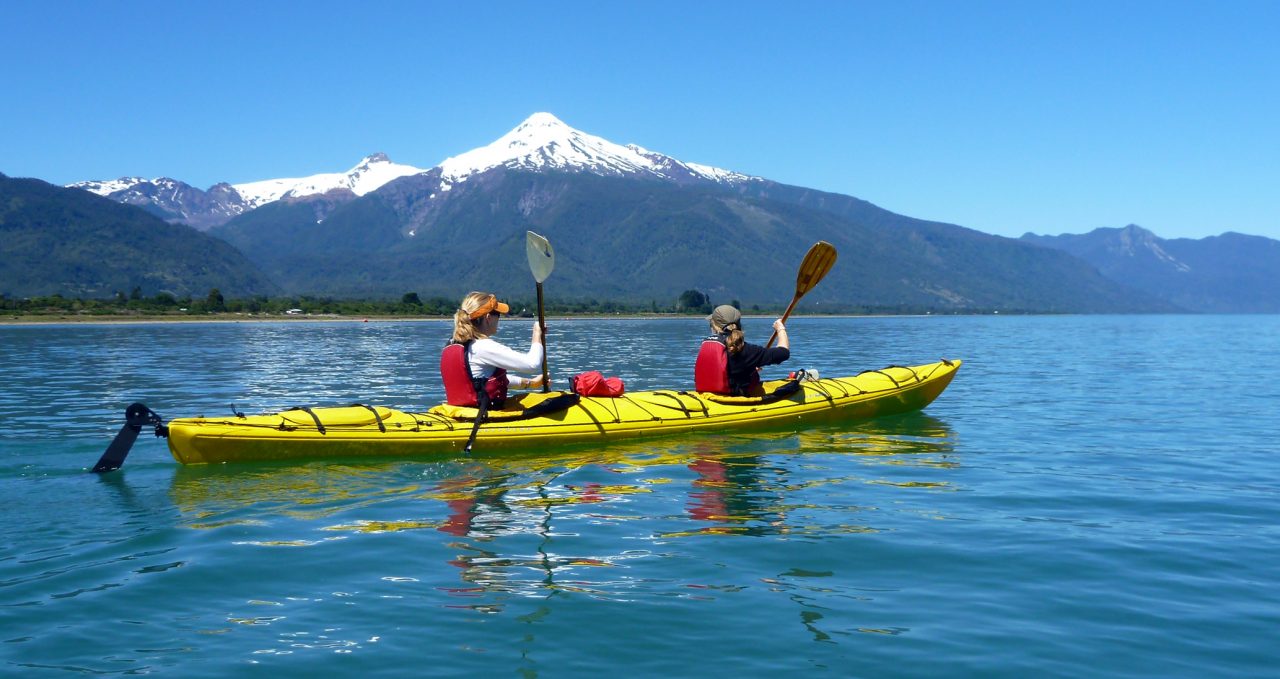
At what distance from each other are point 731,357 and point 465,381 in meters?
4.11

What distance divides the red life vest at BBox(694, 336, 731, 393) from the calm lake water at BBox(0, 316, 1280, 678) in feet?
2.78

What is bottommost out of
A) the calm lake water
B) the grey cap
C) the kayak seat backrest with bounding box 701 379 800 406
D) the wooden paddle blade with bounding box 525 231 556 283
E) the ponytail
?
the calm lake water

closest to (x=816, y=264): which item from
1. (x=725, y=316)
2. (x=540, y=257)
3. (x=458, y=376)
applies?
(x=725, y=316)

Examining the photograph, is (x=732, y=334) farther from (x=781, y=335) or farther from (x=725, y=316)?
(x=781, y=335)

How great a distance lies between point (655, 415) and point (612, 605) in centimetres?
729

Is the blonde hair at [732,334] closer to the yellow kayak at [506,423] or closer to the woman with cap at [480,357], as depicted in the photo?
the yellow kayak at [506,423]

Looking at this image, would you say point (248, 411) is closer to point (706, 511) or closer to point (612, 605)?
point (706, 511)

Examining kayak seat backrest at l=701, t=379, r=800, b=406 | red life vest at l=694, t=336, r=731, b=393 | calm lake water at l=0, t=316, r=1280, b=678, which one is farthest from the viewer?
kayak seat backrest at l=701, t=379, r=800, b=406

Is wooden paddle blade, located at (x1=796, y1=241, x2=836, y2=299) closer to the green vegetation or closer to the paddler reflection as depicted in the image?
the paddler reflection

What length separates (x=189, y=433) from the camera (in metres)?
10.9

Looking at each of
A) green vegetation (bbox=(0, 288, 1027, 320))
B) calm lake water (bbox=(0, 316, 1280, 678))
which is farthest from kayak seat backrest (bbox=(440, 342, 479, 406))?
green vegetation (bbox=(0, 288, 1027, 320))

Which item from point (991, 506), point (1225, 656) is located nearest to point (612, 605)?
point (1225, 656)

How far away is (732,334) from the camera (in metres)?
14.0

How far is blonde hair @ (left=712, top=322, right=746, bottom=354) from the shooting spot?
13875mm
